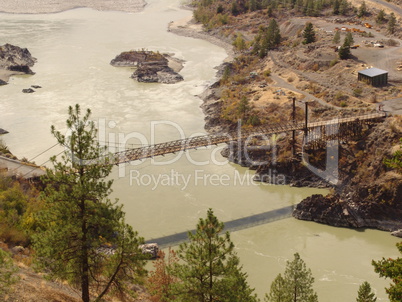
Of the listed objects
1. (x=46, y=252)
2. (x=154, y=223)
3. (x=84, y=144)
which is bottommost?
(x=154, y=223)

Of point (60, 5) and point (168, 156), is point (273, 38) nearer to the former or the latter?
point (168, 156)

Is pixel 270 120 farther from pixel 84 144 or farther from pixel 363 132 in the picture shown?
pixel 84 144

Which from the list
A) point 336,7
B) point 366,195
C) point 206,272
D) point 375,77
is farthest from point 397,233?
point 336,7

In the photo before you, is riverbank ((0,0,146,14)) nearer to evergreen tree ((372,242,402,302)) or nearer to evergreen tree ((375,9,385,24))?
evergreen tree ((375,9,385,24))

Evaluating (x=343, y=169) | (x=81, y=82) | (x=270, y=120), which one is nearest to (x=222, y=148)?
(x=270, y=120)

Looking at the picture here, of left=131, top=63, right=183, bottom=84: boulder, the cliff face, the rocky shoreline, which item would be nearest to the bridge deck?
the rocky shoreline

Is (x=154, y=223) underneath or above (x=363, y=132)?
underneath

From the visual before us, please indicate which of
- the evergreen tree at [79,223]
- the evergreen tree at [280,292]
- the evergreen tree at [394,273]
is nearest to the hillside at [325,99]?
A: the evergreen tree at [280,292]
